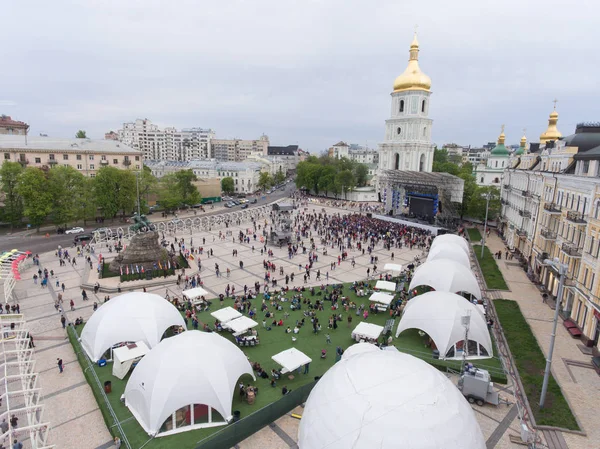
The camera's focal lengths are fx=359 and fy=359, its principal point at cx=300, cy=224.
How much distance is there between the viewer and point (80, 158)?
62.8 metres

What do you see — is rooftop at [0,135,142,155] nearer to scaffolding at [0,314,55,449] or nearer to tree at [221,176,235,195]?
tree at [221,176,235,195]

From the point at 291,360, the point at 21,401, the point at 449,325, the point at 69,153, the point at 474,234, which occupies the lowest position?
the point at 21,401

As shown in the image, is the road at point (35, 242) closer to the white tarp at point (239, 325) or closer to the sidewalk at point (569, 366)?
the white tarp at point (239, 325)

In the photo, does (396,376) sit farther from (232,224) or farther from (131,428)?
(232,224)

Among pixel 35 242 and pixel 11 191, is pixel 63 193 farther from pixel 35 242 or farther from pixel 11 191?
pixel 35 242

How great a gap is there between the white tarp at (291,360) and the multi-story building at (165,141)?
14184 centimetres

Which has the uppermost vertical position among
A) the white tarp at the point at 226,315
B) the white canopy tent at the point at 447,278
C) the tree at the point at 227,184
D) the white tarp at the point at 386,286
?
the tree at the point at 227,184

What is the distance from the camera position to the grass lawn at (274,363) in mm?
13883

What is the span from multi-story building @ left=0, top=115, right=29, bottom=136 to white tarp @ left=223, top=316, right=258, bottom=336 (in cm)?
9866

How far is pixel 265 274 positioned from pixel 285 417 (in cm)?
1779

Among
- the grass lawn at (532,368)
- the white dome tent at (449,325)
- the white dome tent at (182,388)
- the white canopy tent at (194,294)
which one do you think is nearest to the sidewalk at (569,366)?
the grass lawn at (532,368)

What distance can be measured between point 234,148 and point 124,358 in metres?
148

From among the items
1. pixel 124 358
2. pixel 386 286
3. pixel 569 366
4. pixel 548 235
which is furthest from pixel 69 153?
pixel 569 366

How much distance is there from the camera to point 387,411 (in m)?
10.8
